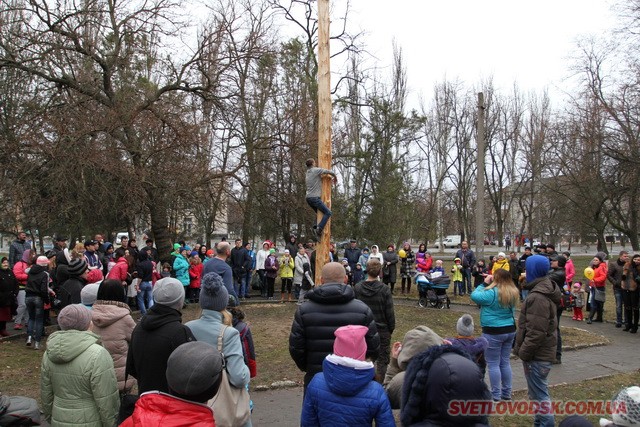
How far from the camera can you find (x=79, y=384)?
354 cm

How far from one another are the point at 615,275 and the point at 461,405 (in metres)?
12.2

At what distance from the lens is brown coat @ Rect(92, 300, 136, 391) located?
4.49 m

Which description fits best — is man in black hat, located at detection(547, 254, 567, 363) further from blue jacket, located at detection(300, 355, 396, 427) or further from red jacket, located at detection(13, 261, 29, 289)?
red jacket, located at detection(13, 261, 29, 289)

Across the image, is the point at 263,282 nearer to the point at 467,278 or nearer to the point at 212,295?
the point at 467,278

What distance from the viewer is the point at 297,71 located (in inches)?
862

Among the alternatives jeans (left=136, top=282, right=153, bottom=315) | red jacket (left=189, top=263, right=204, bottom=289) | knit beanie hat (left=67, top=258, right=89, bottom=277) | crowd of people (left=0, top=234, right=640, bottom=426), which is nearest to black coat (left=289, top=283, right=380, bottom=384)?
crowd of people (left=0, top=234, right=640, bottom=426)

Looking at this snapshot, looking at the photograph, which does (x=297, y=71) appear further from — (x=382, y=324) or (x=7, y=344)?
(x=382, y=324)

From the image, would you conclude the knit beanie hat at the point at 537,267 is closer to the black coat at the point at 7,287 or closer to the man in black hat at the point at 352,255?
the black coat at the point at 7,287

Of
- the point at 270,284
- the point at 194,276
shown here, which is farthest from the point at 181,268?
the point at 270,284

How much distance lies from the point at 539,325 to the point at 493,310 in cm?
110

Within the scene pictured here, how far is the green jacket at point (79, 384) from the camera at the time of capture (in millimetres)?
3539

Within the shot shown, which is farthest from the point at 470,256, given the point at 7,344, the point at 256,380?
the point at 7,344

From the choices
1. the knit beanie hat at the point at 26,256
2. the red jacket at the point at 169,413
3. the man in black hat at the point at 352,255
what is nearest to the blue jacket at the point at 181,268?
the knit beanie hat at the point at 26,256

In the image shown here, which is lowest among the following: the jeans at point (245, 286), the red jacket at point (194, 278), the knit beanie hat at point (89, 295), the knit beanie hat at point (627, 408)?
the jeans at point (245, 286)
